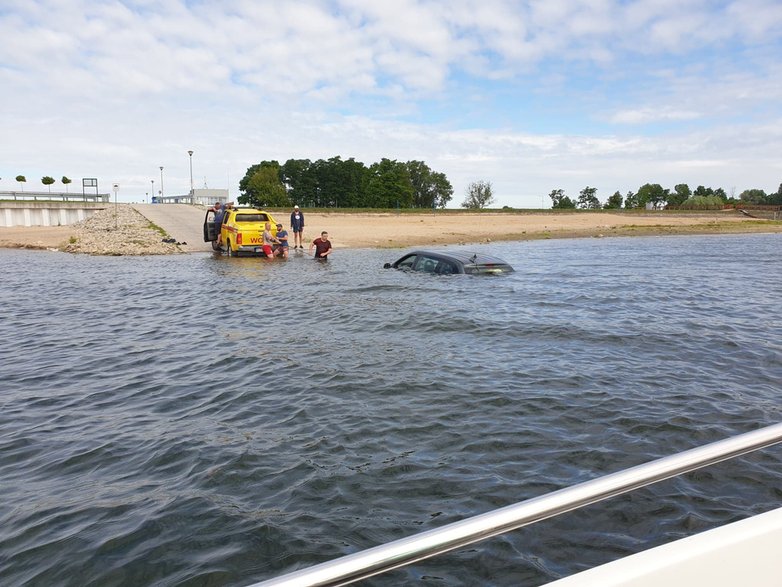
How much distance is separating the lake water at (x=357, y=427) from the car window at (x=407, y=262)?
4.58 m

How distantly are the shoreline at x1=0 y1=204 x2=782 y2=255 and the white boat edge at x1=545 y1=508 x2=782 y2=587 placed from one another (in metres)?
28.2

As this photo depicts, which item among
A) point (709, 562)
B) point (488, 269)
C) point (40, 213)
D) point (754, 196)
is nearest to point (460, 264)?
point (488, 269)

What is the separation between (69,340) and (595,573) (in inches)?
414

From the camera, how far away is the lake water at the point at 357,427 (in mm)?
3949

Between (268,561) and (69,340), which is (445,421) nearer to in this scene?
(268,561)

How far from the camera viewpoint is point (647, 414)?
6082mm

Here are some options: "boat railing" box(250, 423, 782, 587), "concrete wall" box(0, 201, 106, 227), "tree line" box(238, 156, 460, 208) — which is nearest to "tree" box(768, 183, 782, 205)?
"tree line" box(238, 156, 460, 208)

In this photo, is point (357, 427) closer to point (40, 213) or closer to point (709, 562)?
point (709, 562)

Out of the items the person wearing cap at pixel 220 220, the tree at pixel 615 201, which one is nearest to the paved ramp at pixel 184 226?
the person wearing cap at pixel 220 220

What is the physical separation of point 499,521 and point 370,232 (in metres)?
38.8

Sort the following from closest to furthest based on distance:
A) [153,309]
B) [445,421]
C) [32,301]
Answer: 1. [445,421]
2. [153,309]
3. [32,301]

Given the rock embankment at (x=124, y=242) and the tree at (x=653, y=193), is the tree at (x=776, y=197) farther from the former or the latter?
the rock embankment at (x=124, y=242)

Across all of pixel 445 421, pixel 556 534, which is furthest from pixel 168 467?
pixel 556 534

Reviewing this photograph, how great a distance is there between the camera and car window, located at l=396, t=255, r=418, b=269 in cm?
1755
